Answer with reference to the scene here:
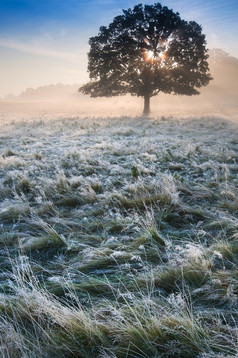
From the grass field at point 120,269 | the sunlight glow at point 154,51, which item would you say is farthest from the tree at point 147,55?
the grass field at point 120,269

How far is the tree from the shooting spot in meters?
22.0

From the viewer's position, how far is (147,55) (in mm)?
23531

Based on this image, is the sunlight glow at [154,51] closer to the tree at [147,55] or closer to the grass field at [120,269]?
the tree at [147,55]

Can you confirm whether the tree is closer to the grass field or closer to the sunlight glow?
the sunlight glow

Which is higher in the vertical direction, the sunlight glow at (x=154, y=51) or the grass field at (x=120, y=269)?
the sunlight glow at (x=154, y=51)

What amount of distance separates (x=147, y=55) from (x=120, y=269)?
25596 mm

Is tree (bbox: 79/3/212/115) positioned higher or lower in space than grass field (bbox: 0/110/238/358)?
higher

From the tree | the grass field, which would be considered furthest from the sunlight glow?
the grass field

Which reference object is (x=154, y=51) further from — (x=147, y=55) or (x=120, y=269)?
(x=120, y=269)

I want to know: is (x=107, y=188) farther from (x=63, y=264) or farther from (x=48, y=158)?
(x=48, y=158)

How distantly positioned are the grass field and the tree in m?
21.1

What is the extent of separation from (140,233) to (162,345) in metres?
1.40

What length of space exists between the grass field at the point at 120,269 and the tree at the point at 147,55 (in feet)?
69.3

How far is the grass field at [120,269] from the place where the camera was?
139 cm
